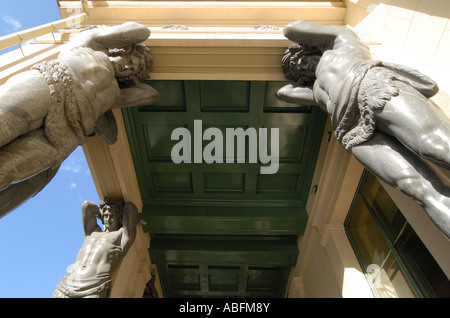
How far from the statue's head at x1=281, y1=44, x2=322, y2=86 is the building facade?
18cm

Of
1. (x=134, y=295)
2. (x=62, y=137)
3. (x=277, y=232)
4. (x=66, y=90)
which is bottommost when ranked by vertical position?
(x=134, y=295)

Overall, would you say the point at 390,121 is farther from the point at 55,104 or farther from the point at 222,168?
the point at 222,168

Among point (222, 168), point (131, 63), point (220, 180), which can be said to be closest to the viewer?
point (131, 63)

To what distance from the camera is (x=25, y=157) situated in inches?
68.1

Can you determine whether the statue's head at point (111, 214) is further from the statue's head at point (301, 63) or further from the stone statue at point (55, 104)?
the statue's head at point (301, 63)

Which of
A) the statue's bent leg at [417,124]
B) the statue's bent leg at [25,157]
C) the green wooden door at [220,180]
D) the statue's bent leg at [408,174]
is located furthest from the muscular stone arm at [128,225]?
the statue's bent leg at [417,124]

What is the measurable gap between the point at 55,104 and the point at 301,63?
2.24 metres

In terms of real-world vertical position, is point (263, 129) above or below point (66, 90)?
below

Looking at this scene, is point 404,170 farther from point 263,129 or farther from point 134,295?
point 134,295

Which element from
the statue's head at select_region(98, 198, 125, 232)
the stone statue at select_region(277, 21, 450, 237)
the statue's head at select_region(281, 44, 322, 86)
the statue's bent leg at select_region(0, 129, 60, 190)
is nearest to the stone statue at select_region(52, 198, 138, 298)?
the statue's head at select_region(98, 198, 125, 232)

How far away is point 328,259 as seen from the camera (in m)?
3.99

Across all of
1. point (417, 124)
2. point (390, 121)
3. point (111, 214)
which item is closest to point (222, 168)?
point (111, 214)

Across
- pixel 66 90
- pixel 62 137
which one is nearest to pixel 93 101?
pixel 66 90
